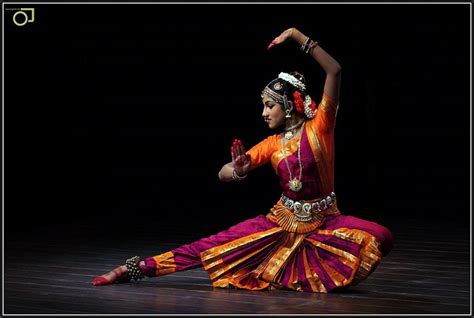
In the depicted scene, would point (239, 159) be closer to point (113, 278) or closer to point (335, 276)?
point (335, 276)

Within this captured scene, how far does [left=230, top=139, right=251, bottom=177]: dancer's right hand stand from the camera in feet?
15.3

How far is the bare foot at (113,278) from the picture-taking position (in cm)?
473

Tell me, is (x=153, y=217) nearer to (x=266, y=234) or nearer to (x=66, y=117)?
(x=66, y=117)

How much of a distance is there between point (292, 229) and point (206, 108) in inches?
147

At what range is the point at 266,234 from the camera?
4.69 m

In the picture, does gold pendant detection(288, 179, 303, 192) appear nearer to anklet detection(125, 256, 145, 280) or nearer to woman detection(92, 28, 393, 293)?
woman detection(92, 28, 393, 293)

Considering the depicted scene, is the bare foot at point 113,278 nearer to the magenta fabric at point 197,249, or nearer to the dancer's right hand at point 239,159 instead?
the magenta fabric at point 197,249

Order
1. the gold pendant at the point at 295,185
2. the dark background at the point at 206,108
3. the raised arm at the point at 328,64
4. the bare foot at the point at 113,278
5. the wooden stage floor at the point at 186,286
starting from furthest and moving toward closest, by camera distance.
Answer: the dark background at the point at 206,108 < the bare foot at the point at 113,278 < the gold pendant at the point at 295,185 < the raised arm at the point at 328,64 < the wooden stage floor at the point at 186,286

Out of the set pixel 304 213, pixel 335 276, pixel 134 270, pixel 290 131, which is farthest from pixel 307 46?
pixel 134 270

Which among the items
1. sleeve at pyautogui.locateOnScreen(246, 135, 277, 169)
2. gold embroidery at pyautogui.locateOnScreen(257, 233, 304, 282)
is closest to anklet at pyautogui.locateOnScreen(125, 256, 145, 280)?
gold embroidery at pyautogui.locateOnScreen(257, 233, 304, 282)

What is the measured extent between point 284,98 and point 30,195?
359cm

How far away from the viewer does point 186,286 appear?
4.73 metres

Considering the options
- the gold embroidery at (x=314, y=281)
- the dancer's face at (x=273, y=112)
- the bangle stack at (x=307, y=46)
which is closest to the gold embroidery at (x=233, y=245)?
the gold embroidery at (x=314, y=281)

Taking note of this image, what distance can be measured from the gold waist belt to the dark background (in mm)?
2563
